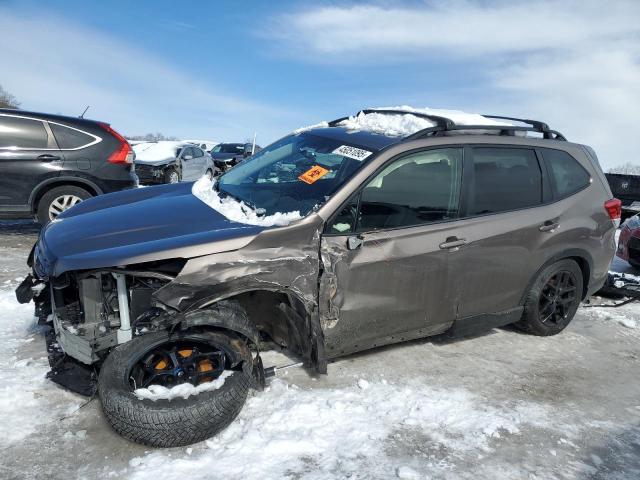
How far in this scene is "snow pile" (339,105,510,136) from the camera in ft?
12.3

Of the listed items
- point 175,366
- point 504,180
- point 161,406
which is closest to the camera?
point 161,406

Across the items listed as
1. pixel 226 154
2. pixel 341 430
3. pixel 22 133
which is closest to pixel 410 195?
pixel 341 430

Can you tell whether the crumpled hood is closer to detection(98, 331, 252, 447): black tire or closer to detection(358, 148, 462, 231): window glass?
detection(98, 331, 252, 447): black tire

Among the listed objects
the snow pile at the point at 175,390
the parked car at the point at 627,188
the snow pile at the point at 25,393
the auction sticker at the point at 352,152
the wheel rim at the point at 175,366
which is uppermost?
the auction sticker at the point at 352,152

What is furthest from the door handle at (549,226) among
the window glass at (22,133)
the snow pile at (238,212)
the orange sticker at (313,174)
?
the window glass at (22,133)

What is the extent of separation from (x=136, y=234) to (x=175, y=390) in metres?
0.90

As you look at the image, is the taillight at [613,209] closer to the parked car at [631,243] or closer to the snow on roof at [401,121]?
the snow on roof at [401,121]

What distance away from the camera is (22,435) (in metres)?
2.66

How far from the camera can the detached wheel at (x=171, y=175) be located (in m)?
14.7

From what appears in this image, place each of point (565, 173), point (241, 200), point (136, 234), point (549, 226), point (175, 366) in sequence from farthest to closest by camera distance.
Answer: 1. point (565, 173)
2. point (549, 226)
3. point (241, 200)
4. point (136, 234)
5. point (175, 366)

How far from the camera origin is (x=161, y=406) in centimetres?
260

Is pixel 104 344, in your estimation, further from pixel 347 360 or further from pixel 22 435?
pixel 347 360

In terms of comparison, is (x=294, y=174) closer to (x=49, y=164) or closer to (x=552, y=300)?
(x=552, y=300)

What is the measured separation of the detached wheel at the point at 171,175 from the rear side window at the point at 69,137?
7.52 meters
